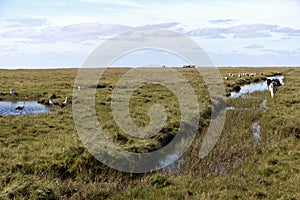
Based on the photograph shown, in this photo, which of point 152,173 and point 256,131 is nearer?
point 152,173

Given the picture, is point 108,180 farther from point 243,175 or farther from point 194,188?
point 243,175

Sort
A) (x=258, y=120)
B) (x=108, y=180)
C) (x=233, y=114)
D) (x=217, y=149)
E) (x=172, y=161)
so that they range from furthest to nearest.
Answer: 1. (x=233, y=114)
2. (x=258, y=120)
3. (x=217, y=149)
4. (x=172, y=161)
5. (x=108, y=180)

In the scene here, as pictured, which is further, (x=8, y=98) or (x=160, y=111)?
(x=8, y=98)

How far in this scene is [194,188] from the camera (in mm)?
9242

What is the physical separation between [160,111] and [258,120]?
5.73m

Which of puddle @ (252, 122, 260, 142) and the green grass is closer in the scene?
the green grass

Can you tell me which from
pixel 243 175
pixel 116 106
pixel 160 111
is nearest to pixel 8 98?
pixel 116 106

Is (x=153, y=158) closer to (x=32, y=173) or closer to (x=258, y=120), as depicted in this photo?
(x=32, y=173)

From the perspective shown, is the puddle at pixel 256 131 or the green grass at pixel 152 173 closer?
the green grass at pixel 152 173

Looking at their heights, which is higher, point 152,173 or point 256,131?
point 256,131

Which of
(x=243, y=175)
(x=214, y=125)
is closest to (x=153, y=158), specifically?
(x=243, y=175)

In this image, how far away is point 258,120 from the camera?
2006cm

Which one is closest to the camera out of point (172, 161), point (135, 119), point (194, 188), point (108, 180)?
point (194, 188)

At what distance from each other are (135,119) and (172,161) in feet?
18.1
